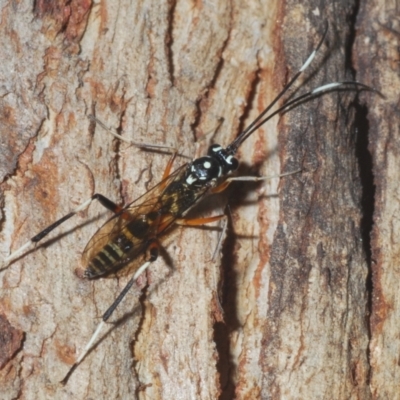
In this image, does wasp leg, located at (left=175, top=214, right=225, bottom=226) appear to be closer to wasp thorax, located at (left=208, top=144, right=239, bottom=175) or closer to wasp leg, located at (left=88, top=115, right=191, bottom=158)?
wasp thorax, located at (left=208, top=144, right=239, bottom=175)

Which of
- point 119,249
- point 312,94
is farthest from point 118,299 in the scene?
point 312,94

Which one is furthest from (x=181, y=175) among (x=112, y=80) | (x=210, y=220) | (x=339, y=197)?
(x=339, y=197)

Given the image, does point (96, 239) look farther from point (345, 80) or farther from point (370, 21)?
point (370, 21)

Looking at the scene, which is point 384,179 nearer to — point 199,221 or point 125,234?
point 199,221

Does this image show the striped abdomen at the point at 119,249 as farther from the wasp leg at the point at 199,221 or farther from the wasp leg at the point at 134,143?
the wasp leg at the point at 134,143

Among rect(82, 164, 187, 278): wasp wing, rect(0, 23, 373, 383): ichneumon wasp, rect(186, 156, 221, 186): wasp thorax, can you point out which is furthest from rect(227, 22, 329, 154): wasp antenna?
rect(82, 164, 187, 278): wasp wing

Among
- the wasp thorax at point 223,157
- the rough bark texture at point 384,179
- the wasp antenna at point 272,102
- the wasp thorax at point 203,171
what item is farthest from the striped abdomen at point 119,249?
the rough bark texture at point 384,179
